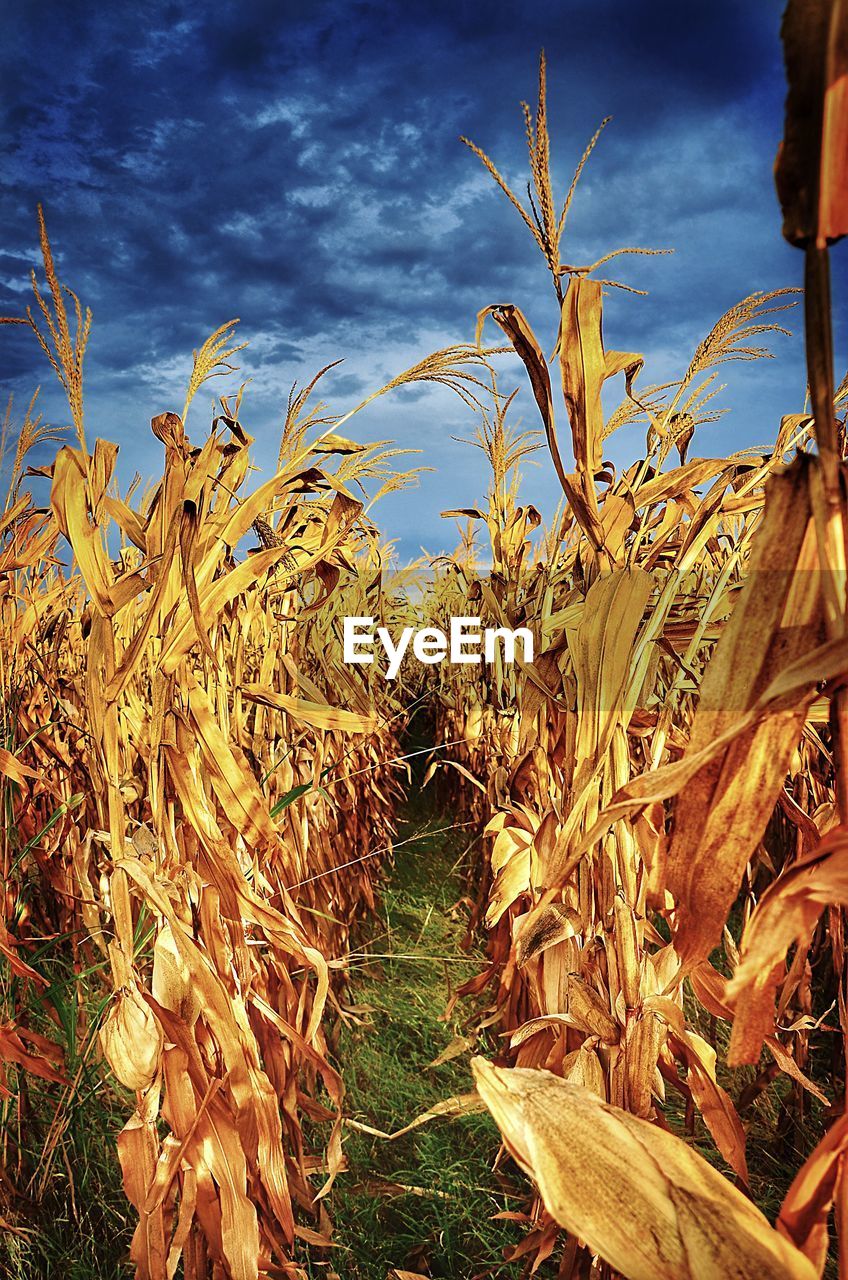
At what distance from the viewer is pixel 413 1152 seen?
2133 millimetres

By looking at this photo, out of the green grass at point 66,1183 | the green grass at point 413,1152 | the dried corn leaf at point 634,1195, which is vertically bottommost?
the green grass at point 413,1152

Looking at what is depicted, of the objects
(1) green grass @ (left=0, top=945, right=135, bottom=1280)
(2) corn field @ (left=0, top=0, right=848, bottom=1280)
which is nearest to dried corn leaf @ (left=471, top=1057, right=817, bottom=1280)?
(2) corn field @ (left=0, top=0, right=848, bottom=1280)

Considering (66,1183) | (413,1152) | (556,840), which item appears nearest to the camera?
(556,840)

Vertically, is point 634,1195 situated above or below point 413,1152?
above

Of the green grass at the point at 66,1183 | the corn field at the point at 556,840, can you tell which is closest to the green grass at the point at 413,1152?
the corn field at the point at 556,840

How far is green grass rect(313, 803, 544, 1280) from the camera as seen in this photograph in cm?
178

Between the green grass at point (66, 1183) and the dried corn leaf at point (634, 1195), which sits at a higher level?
the dried corn leaf at point (634, 1195)

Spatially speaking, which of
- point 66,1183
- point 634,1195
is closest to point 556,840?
point 634,1195

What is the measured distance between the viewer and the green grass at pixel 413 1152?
1.78m

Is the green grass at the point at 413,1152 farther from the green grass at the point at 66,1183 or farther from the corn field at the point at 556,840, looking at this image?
the green grass at the point at 66,1183

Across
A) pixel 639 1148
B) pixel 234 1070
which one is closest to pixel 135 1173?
pixel 234 1070

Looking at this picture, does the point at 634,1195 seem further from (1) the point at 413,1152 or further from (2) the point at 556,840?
(1) the point at 413,1152

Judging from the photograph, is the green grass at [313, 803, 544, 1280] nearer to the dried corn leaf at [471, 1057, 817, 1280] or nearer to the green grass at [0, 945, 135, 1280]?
the green grass at [0, 945, 135, 1280]

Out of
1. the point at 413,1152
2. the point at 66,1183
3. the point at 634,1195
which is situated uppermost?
the point at 634,1195
